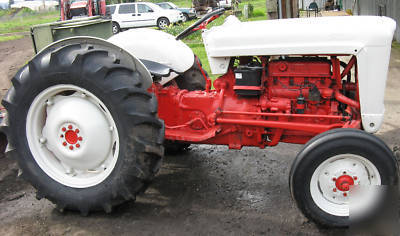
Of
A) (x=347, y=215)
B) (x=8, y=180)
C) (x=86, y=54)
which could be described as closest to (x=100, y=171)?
(x=86, y=54)

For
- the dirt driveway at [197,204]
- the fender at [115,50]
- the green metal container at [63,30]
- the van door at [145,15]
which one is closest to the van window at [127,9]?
the van door at [145,15]

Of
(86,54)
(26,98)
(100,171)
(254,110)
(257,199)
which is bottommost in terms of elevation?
(257,199)

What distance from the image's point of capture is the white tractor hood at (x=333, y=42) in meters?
3.04

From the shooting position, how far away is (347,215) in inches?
118

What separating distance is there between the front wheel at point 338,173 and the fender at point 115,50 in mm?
1428

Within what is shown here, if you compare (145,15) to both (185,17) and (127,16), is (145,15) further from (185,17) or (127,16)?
(185,17)

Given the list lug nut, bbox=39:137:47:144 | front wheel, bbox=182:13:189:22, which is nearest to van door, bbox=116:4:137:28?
front wheel, bbox=182:13:189:22

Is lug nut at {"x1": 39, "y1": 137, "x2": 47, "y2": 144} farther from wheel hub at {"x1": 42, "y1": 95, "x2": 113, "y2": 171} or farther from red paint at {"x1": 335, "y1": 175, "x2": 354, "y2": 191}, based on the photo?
red paint at {"x1": 335, "y1": 175, "x2": 354, "y2": 191}

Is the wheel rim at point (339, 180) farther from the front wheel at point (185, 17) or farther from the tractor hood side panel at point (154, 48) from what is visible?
the front wheel at point (185, 17)

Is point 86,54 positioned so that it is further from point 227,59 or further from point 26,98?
point 227,59

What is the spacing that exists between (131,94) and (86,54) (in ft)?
1.62

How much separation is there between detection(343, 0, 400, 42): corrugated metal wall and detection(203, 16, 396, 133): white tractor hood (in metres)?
8.35

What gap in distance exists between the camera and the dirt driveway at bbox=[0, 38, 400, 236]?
3244 millimetres

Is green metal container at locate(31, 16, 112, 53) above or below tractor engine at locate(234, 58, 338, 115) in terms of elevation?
above
